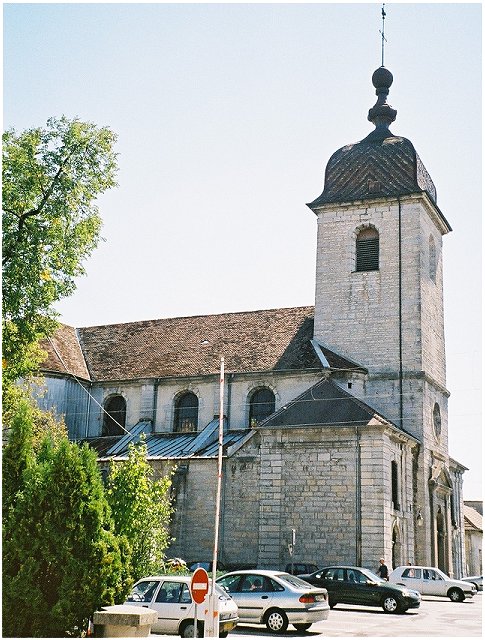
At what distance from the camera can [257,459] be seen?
100 ft

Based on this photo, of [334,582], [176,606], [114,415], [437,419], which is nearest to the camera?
[176,606]

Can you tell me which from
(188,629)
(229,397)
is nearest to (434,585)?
(229,397)

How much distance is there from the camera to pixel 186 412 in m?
36.4

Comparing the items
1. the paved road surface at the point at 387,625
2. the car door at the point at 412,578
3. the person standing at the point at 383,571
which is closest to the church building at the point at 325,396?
the person standing at the point at 383,571

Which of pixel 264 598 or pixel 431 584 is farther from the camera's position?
pixel 431 584

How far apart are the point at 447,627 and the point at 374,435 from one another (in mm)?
10237

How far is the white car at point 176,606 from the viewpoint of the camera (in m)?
15.3

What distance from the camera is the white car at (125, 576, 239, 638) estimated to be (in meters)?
15.3

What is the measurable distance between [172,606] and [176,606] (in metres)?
0.09

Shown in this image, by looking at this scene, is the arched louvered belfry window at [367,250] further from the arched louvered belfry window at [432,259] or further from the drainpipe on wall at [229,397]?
the drainpipe on wall at [229,397]

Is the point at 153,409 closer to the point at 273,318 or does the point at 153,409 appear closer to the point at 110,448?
the point at 110,448

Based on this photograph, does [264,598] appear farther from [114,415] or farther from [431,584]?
[114,415]

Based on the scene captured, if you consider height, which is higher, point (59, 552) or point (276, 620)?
point (59, 552)

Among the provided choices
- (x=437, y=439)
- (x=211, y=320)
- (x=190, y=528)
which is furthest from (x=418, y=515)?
(x=211, y=320)
